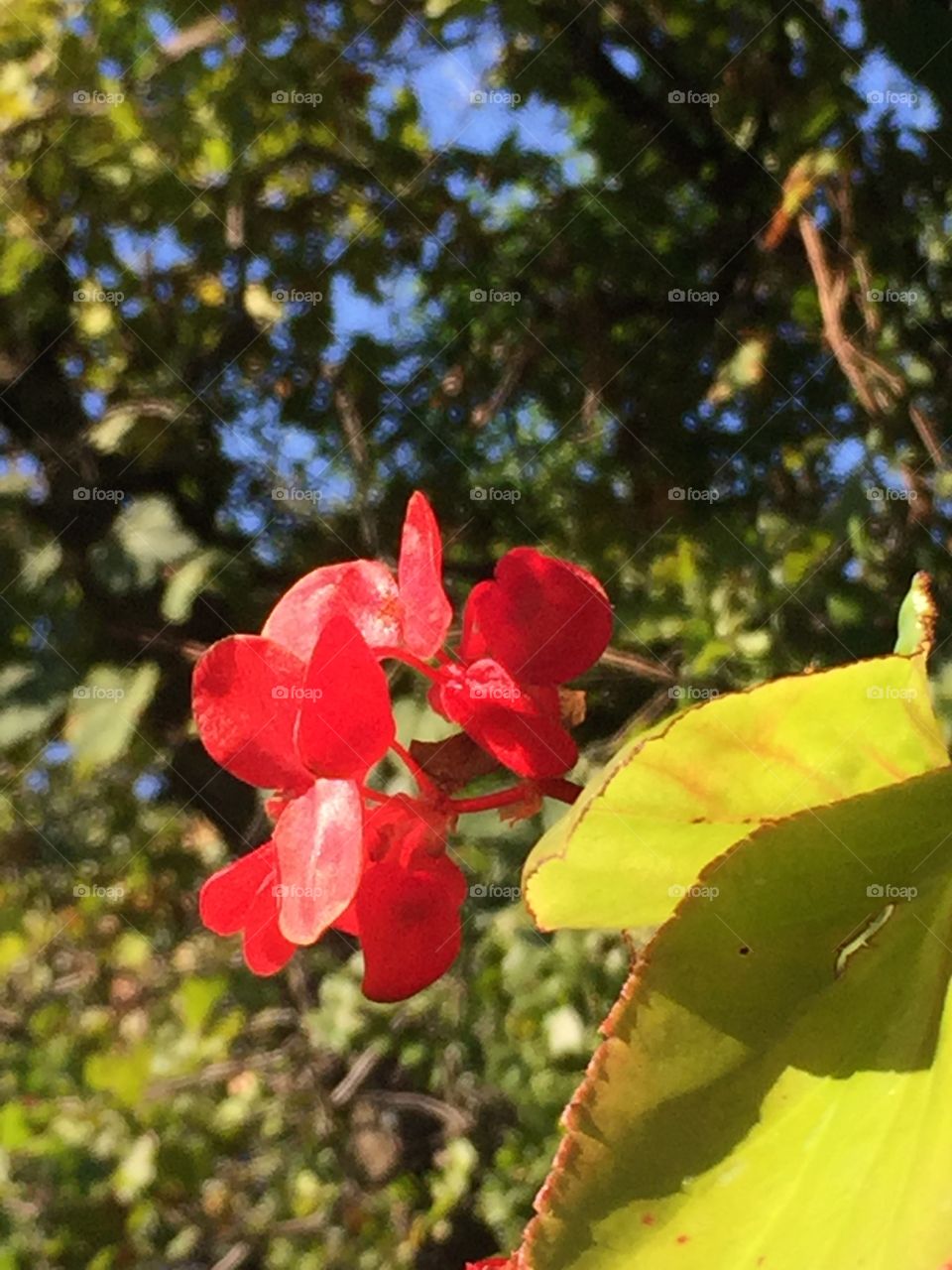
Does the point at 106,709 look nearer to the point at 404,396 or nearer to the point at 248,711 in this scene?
the point at 404,396

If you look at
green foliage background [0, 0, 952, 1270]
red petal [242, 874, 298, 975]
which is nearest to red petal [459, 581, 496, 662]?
red petal [242, 874, 298, 975]

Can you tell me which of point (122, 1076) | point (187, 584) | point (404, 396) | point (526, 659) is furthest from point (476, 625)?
point (122, 1076)

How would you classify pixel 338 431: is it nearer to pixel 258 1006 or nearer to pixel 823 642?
pixel 823 642

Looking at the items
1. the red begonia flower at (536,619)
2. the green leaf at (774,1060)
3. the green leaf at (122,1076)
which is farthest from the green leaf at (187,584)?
the green leaf at (774,1060)

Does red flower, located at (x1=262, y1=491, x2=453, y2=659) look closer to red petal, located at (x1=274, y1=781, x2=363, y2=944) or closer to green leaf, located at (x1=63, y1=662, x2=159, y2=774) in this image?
red petal, located at (x1=274, y1=781, x2=363, y2=944)

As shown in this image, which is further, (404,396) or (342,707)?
(404,396)

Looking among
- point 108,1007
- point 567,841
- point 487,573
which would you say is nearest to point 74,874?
point 108,1007

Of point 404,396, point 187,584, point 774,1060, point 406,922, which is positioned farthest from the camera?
point 404,396
